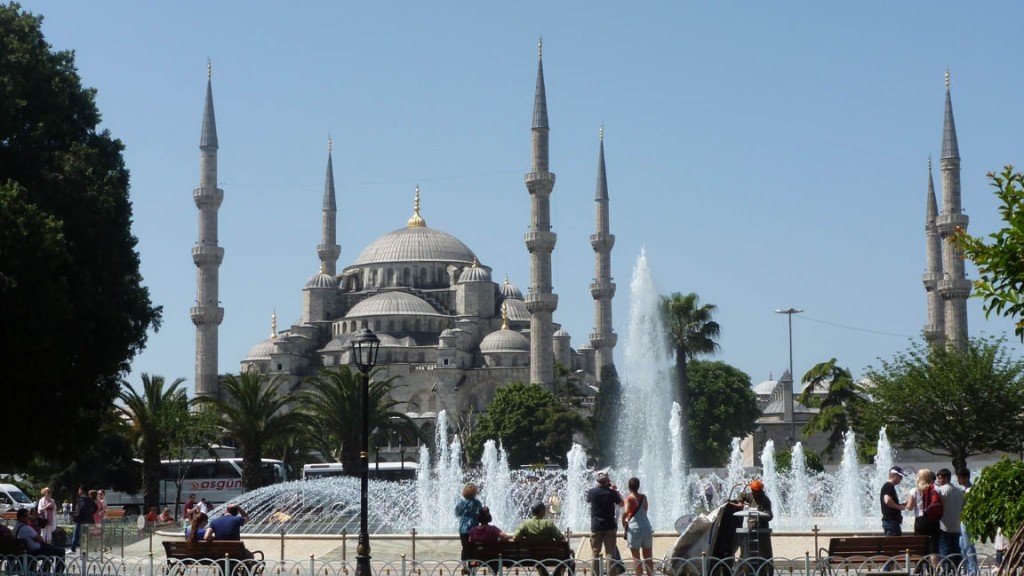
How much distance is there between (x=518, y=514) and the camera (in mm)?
26062

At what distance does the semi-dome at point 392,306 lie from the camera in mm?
75188

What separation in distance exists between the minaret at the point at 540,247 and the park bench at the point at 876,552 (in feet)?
143

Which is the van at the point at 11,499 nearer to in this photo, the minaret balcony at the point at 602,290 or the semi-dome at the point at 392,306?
the minaret balcony at the point at 602,290

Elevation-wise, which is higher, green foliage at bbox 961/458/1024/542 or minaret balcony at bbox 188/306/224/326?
minaret balcony at bbox 188/306/224/326

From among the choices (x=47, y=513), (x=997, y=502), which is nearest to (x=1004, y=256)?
(x=997, y=502)

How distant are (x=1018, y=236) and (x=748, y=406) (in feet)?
173

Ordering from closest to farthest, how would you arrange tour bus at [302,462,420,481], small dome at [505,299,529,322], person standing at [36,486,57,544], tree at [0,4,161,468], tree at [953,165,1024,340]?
tree at [953,165,1024,340] → tree at [0,4,161,468] → person standing at [36,486,57,544] → tour bus at [302,462,420,481] → small dome at [505,299,529,322]

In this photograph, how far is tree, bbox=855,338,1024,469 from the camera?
112 ft

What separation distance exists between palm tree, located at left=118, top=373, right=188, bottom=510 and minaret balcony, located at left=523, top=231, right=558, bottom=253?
22.9 metres

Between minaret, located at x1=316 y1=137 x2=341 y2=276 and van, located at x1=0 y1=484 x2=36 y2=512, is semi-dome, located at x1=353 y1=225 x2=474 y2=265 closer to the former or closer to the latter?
minaret, located at x1=316 y1=137 x2=341 y2=276

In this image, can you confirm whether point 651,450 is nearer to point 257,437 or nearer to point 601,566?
point 257,437

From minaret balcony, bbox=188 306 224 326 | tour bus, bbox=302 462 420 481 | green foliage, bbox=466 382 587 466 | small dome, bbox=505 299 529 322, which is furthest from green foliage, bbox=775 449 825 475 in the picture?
small dome, bbox=505 299 529 322

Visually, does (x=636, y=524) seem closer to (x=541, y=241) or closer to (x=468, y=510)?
(x=468, y=510)

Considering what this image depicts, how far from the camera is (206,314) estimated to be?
5791 cm
